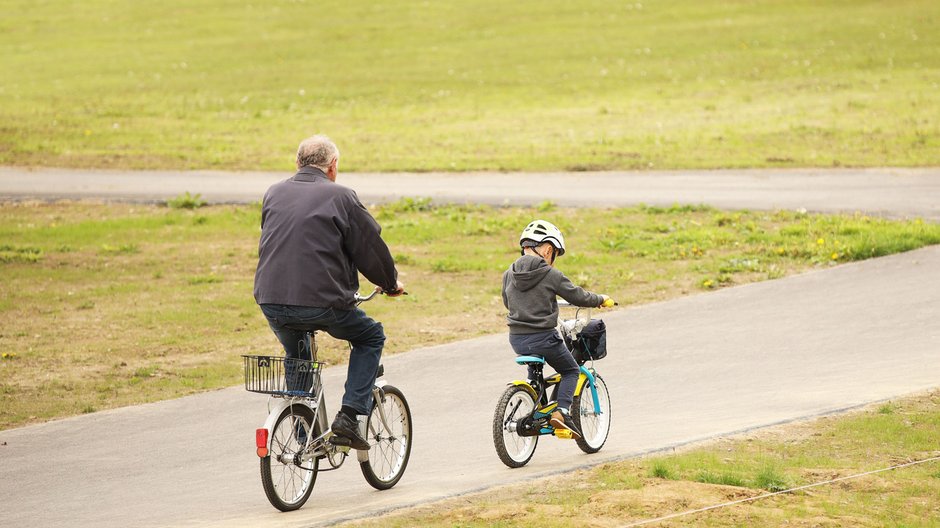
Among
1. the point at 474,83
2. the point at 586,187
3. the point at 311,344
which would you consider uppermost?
the point at 474,83

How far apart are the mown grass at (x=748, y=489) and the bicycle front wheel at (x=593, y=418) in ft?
1.96

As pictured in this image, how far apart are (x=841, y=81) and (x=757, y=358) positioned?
28.1 metres

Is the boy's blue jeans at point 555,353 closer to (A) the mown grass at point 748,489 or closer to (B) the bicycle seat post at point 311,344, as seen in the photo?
(A) the mown grass at point 748,489

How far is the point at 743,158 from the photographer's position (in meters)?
26.6

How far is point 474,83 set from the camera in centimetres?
4053

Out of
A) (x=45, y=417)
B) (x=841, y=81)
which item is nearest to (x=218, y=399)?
(x=45, y=417)

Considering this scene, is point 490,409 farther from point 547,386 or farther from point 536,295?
point 536,295

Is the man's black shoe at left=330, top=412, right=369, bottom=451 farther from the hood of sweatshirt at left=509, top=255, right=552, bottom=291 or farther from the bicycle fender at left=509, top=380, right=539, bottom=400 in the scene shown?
the hood of sweatshirt at left=509, top=255, right=552, bottom=291

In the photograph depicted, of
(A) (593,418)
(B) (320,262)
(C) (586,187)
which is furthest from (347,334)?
(C) (586,187)

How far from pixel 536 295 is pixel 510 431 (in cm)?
87

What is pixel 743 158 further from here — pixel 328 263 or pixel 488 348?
pixel 328 263

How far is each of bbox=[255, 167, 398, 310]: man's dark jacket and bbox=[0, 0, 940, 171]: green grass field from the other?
18967 mm

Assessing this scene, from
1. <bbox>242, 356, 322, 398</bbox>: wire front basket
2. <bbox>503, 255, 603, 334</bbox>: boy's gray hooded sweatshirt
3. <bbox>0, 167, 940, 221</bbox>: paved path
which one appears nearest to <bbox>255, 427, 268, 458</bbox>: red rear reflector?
<bbox>242, 356, 322, 398</bbox>: wire front basket

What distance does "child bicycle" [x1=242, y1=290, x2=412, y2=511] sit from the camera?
7.28 m
